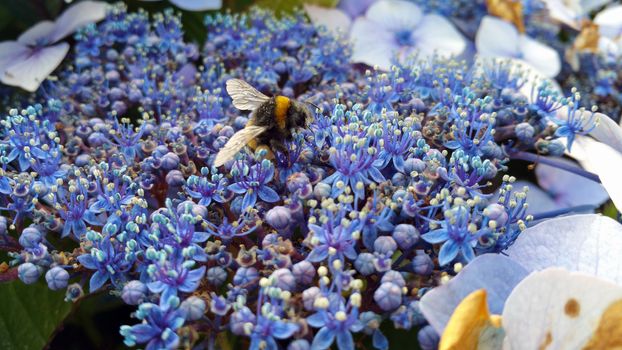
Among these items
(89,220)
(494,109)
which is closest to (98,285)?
(89,220)

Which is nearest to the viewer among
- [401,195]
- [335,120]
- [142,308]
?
[142,308]

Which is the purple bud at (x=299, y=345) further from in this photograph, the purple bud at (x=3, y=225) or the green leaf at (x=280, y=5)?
the green leaf at (x=280, y=5)

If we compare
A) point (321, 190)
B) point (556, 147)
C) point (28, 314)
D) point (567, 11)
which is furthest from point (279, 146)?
point (567, 11)

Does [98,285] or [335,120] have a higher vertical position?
[335,120]

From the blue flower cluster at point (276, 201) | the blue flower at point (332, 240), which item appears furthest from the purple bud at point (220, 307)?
the blue flower at point (332, 240)

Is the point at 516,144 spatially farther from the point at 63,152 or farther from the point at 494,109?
the point at 63,152

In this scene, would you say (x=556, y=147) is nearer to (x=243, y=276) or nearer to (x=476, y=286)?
(x=476, y=286)
